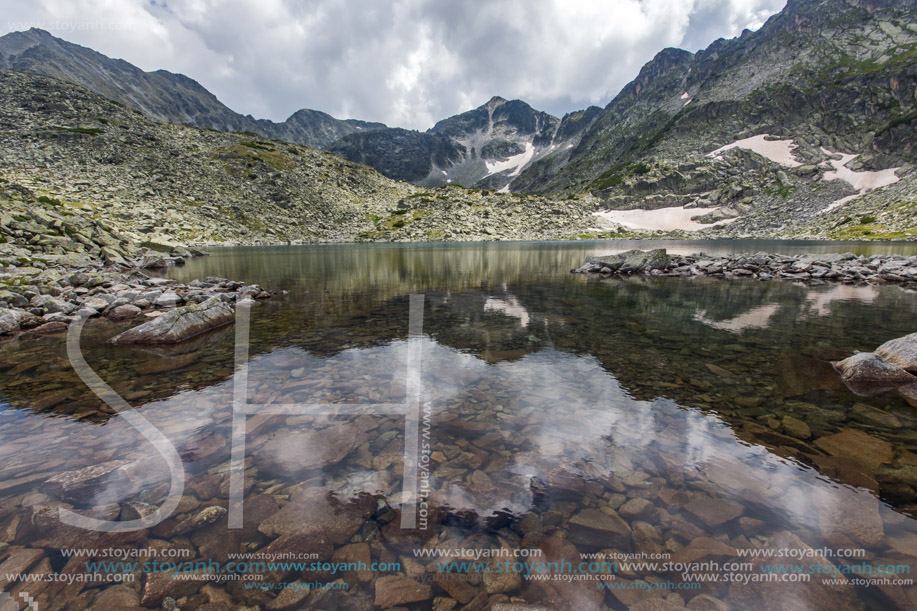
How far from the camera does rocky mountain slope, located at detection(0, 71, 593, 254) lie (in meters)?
93.8

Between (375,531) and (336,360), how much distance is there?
25.1ft

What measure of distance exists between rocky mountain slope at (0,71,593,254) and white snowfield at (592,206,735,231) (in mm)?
22307

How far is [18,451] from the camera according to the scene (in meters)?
6.41

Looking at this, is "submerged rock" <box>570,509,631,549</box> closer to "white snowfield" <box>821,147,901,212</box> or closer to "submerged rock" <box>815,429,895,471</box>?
"submerged rock" <box>815,429,895,471</box>

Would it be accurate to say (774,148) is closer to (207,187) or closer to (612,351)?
(612,351)

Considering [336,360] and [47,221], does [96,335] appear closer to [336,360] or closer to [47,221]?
[336,360]

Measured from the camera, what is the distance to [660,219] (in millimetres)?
193125

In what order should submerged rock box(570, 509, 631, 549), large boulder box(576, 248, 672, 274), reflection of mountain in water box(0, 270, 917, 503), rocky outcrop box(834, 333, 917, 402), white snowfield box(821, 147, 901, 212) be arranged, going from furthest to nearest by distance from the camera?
white snowfield box(821, 147, 901, 212) → large boulder box(576, 248, 672, 274) → rocky outcrop box(834, 333, 917, 402) → reflection of mountain in water box(0, 270, 917, 503) → submerged rock box(570, 509, 631, 549)

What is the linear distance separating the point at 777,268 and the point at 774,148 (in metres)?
222

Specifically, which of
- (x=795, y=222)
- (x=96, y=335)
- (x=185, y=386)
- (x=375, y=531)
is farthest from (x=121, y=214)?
(x=795, y=222)

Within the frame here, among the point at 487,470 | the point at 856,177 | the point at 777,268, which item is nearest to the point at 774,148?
the point at 856,177

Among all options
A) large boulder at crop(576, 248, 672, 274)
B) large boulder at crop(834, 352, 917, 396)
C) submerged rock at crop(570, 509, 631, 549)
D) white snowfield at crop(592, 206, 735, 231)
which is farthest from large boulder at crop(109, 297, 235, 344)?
white snowfield at crop(592, 206, 735, 231)

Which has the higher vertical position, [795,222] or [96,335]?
[795,222]

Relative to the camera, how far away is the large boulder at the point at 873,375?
9.04m
